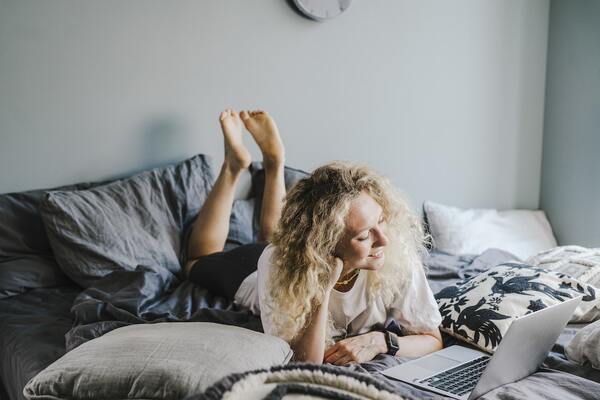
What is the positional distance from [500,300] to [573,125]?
65.2 inches

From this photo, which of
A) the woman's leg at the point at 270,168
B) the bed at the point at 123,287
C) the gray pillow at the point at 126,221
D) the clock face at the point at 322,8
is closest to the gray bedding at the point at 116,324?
the bed at the point at 123,287

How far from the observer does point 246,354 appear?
1.20m

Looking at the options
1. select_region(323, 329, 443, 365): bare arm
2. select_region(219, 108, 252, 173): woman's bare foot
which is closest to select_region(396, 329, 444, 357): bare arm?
select_region(323, 329, 443, 365): bare arm

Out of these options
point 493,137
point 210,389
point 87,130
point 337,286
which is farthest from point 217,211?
point 493,137

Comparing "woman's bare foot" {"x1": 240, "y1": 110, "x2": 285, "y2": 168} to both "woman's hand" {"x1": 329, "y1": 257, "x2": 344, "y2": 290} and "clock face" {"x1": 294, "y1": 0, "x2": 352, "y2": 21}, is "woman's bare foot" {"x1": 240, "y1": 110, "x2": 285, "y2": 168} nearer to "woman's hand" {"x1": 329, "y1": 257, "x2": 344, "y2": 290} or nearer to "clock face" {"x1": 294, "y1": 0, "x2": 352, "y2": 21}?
"clock face" {"x1": 294, "y1": 0, "x2": 352, "y2": 21}

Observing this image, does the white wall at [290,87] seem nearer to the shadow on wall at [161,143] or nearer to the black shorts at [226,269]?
the shadow on wall at [161,143]

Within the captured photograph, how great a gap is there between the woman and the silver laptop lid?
0.27 m

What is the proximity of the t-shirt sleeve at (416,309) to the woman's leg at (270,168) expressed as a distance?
2.70 ft

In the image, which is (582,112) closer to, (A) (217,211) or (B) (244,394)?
(A) (217,211)

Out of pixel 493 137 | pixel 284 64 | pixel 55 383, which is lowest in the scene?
pixel 55 383

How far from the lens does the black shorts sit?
1967mm

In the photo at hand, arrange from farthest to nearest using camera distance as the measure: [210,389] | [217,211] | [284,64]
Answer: [284,64] → [217,211] → [210,389]

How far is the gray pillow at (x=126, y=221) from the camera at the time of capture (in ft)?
6.66

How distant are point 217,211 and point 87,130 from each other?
550 mm
